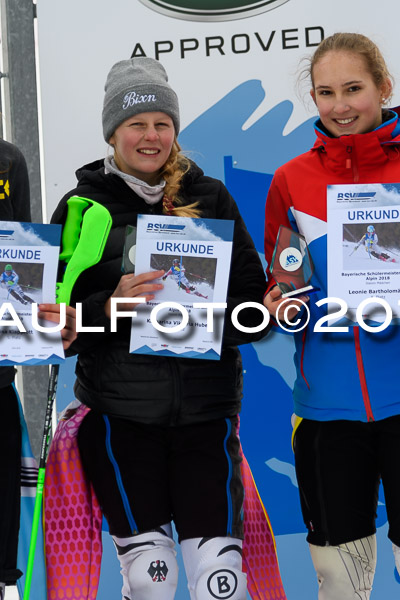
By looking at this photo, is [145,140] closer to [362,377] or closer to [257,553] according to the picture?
[362,377]

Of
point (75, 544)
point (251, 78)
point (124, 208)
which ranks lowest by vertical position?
point (75, 544)

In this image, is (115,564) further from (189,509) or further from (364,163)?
(364,163)

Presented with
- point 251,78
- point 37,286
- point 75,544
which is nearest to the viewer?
point 37,286

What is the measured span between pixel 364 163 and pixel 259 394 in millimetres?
1272

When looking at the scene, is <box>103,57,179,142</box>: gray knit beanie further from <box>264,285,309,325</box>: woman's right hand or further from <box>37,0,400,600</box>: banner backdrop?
<box>37,0,400,600</box>: banner backdrop

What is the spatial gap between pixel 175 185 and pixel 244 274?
0.34m

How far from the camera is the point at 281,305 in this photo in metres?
2.49

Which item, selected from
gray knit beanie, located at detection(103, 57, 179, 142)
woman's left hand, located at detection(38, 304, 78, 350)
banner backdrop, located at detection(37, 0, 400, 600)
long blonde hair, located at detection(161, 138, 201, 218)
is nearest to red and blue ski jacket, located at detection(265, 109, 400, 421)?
long blonde hair, located at detection(161, 138, 201, 218)

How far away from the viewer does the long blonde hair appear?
261 cm

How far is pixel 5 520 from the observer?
2498mm

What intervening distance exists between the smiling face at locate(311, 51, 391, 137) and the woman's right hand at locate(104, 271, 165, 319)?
0.68 meters

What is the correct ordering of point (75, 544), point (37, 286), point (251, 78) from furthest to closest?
point (251, 78), point (75, 544), point (37, 286)

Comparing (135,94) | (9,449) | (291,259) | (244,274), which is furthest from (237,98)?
(9,449)

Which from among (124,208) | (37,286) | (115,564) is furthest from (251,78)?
(115,564)
